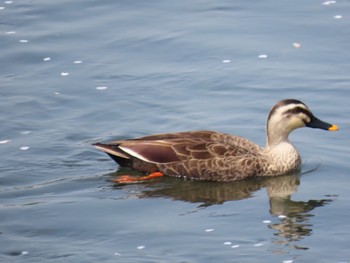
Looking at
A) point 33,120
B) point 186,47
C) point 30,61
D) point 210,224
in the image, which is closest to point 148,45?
point 186,47

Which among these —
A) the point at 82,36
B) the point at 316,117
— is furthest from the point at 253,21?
the point at 316,117

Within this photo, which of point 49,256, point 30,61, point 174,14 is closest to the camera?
point 49,256

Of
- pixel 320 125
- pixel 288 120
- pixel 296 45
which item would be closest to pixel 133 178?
pixel 288 120

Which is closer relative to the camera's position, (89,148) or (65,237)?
(65,237)

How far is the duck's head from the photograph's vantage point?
16.8 meters

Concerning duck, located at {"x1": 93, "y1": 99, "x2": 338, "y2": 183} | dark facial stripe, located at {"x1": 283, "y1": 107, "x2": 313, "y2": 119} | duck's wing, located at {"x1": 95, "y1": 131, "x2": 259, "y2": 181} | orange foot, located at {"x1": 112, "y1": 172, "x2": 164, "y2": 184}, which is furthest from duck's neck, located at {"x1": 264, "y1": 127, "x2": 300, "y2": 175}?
orange foot, located at {"x1": 112, "y1": 172, "x2": 164, "y2": 184}

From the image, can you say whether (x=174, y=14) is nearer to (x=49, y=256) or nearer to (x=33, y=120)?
(x=33, y=120)

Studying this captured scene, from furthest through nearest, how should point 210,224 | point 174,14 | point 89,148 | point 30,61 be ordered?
point 174,14
point 30,61
point 89,148
point 210,224

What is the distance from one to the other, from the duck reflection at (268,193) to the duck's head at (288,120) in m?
0.58

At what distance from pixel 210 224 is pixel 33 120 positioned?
4639mm

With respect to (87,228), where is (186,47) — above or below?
above

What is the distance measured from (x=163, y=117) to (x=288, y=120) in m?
2.30

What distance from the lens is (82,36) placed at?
72.1 ft

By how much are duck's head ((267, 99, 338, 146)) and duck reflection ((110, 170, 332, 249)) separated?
1.91 feet
